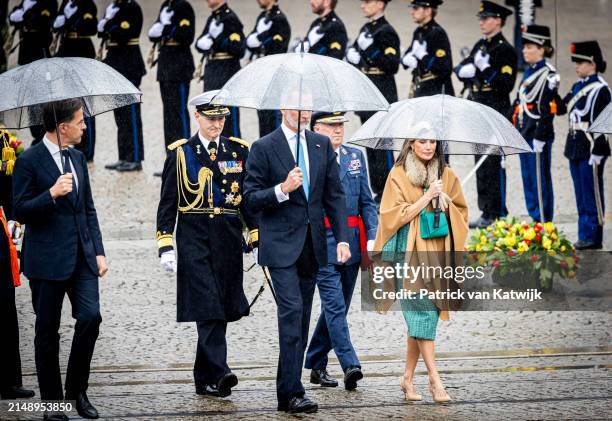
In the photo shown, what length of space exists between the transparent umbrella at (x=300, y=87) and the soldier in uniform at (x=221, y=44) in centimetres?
614

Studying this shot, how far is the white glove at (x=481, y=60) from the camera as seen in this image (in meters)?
12.4

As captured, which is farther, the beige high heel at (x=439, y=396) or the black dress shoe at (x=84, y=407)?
the beige high heel at (x=439, y=396)

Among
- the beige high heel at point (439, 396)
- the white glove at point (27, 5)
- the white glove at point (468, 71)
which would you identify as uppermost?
the white glove at point (27, 5)

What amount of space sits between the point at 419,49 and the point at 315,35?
109 cm

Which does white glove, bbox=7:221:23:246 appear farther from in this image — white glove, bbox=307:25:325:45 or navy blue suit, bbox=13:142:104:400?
white glove, bbox=307:25:325:45

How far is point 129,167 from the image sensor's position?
46.6 ft

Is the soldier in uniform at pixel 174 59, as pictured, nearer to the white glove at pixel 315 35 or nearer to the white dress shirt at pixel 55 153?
the white glove at pixel 315 35

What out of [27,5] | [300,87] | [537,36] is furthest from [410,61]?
[300,87]

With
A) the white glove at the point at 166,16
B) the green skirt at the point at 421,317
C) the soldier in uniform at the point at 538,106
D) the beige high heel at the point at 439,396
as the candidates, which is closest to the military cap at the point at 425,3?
the soldier in uniform at the point at 538,106

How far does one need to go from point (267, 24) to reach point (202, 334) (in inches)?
258

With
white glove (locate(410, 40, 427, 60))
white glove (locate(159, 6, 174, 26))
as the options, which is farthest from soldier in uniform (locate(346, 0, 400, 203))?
white glove (locate(159, 6, 174, 26))

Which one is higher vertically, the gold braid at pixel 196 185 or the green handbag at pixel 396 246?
the gold braid at pixel 196 185

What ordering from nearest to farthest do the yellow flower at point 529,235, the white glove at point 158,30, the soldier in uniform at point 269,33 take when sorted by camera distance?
the yellow flower at point 529,235 < the soldier in uniform at point 269,33 < the white glove at point 158,30

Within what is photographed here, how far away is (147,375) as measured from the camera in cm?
815
